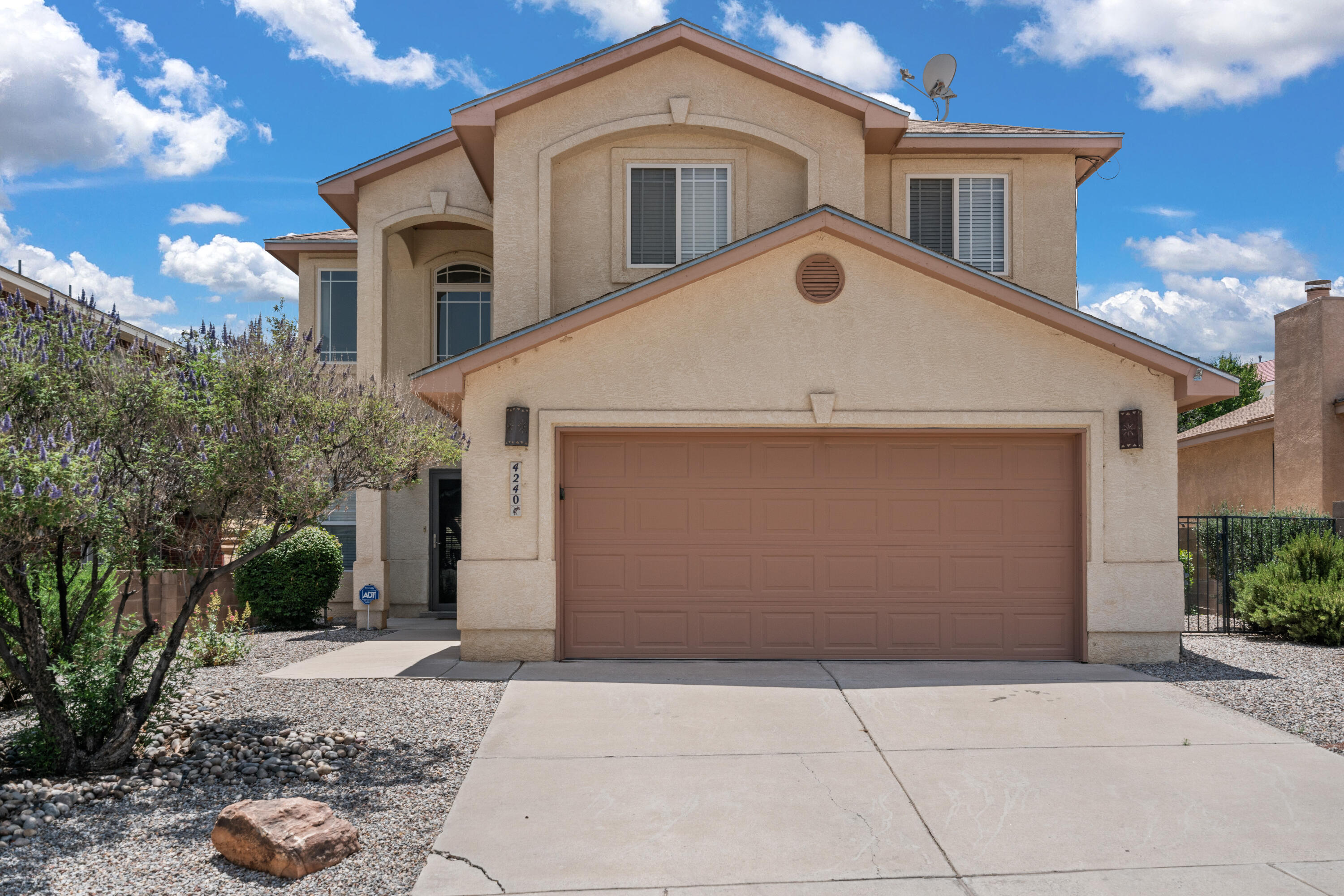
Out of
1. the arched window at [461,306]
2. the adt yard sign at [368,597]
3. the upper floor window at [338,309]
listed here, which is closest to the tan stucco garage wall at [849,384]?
the adt yard sign at [368,597]

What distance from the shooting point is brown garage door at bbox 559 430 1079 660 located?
9.99 metres

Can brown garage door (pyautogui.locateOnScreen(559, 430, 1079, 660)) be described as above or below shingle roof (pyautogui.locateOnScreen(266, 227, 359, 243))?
below

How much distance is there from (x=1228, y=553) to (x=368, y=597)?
1181 cm

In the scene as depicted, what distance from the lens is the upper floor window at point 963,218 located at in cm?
1294

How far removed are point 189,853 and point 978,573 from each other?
7.70 metres

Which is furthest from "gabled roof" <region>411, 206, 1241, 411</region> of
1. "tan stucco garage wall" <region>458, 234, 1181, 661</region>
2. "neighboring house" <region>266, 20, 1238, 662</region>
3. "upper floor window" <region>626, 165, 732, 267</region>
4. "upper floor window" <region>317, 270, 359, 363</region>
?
"upper floor window" <region>317, 270, 359, 363</region>

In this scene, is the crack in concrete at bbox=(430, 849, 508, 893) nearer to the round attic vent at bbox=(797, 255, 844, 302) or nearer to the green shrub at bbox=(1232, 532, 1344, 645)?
the round attic vent at bbox=(797, 255, 844, 302)

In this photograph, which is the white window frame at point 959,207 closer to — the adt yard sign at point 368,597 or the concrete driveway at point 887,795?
the concrete driveway at point 887,795

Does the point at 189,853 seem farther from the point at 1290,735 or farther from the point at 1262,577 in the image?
the point at 1262,577

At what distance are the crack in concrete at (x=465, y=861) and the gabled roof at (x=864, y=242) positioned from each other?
5.44 m

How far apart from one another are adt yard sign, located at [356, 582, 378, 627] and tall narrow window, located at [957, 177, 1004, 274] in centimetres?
931

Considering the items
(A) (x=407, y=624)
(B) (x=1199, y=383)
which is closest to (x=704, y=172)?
(B) (x=1199, y=383)

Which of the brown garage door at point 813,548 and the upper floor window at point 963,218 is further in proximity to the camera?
the upper floor window at point 963,218

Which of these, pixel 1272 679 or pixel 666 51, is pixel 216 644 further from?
pixel 1272 679
